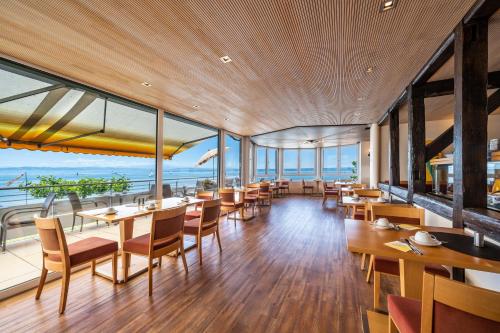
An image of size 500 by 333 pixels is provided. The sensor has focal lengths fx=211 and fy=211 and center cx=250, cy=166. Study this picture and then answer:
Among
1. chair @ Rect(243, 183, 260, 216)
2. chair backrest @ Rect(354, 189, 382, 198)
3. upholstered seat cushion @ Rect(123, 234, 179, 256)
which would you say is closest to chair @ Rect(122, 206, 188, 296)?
upholstered seat cushion @ Rect(123, 234, 179, 256)

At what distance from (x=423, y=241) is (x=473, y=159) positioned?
107cm

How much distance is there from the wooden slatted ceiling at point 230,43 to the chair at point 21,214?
2.01 m

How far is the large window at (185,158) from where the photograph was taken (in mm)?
4941

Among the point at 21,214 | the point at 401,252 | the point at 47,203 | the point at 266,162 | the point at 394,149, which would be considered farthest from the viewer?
the point at 266,162

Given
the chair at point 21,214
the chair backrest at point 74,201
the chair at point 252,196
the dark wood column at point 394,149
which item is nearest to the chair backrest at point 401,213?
the dark wood column at point 394,149

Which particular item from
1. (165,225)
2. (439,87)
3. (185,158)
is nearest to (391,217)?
(439,87)

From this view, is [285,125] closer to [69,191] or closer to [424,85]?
[424,85]

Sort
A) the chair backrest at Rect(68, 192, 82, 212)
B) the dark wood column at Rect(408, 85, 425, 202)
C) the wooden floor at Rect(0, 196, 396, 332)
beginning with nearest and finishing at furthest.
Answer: the wooden floor at Rect(0, 196, 396, 332), the dark wood column at Rect(408, 85, 425, 202), the chair backrest at Rect(68, 192, 82, 212)

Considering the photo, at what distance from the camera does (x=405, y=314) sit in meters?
1.15

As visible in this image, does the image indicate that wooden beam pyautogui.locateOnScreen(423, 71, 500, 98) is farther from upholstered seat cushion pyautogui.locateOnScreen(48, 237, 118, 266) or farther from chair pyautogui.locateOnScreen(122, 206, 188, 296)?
upholstered seat cushion pyautogui.locateOnScreen(48, 237, 118, 266)

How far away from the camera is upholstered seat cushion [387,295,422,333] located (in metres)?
1.07

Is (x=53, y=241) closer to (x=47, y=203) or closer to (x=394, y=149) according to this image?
(x=47, y=203)

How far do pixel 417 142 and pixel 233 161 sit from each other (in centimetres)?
566

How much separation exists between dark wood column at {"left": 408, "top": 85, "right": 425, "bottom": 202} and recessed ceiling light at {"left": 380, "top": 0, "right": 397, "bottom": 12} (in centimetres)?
212
